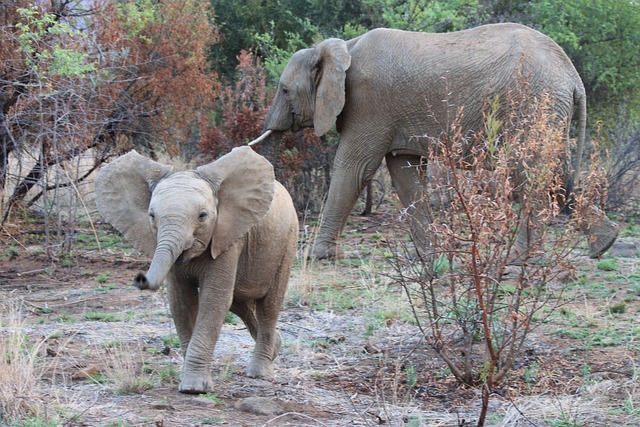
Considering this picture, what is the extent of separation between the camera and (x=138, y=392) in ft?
19.2

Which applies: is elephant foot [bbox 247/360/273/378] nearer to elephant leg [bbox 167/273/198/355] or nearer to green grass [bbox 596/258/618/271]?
Result: elephant leg [bbox 167/273/198/355]

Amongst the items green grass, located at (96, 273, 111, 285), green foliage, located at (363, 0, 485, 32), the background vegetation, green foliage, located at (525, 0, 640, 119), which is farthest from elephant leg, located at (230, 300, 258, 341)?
green foliage, located at (525, 0, 640, 119)

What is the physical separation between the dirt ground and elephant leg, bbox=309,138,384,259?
127cm

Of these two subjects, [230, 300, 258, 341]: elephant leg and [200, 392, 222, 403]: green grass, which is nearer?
[200, 392, 222, 403]: green grass

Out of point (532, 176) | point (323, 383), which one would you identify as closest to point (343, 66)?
point (323, 383)

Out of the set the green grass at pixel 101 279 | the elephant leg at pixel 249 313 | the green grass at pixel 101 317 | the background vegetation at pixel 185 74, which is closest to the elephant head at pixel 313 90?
the background vegetation at pixel 185 74

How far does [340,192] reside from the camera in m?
11.1

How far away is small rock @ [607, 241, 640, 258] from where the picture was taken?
10781 mm

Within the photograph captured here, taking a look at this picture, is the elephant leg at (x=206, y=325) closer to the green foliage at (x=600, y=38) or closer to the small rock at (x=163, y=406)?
the small rock at (x=163, y=406)

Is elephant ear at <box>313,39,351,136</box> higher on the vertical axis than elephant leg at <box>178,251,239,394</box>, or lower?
higher

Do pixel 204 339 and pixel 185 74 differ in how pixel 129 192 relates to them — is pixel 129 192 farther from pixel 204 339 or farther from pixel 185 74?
pixel 185 74

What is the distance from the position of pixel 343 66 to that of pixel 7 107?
4.06 meters

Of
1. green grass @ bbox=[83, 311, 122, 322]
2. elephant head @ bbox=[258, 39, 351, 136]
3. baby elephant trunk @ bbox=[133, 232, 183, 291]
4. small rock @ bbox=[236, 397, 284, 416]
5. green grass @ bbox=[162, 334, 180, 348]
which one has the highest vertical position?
elephant head @ bbox=[258, 39, 351, 136]

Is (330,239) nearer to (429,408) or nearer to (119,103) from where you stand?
(119,103)
